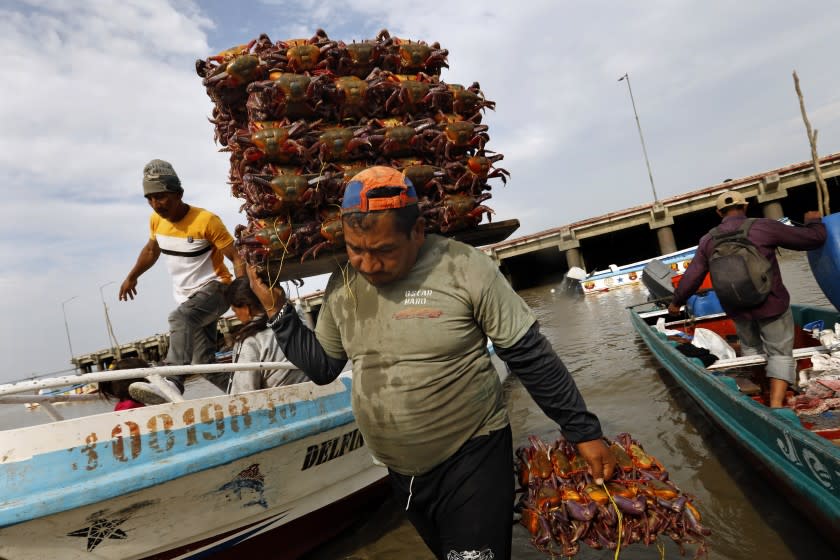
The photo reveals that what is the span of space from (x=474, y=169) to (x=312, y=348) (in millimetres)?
1621

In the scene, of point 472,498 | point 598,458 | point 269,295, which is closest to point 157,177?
point 269,295

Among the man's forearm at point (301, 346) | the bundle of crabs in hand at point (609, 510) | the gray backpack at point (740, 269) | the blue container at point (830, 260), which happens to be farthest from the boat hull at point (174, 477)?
the blue container at point (830, 260)

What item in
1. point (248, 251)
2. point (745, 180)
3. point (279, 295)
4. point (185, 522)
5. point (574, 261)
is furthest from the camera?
point (574, 261)

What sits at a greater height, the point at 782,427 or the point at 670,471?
the point at 782,427

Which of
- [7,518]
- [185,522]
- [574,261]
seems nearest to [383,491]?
[185,522]

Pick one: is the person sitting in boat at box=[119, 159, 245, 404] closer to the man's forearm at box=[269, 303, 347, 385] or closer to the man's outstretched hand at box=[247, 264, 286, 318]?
the man's outstretched hand at box=[247, 264, 286, 318]

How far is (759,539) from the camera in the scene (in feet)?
10.2

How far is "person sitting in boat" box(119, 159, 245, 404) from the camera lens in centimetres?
404

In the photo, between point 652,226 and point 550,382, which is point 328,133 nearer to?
point 550,382

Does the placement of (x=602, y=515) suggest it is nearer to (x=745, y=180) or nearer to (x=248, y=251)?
(x=248, y=251)

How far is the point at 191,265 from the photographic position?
13.6 feet

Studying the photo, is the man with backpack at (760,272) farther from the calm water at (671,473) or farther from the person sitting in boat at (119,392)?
the person sitting in boat at (119,392)

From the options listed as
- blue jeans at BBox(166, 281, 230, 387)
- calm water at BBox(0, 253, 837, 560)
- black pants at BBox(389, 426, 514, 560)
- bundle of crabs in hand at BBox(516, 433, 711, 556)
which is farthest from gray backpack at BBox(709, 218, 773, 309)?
blue jeans at BBox(166, 281, 230, 387)

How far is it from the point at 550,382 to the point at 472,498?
1.74ft
